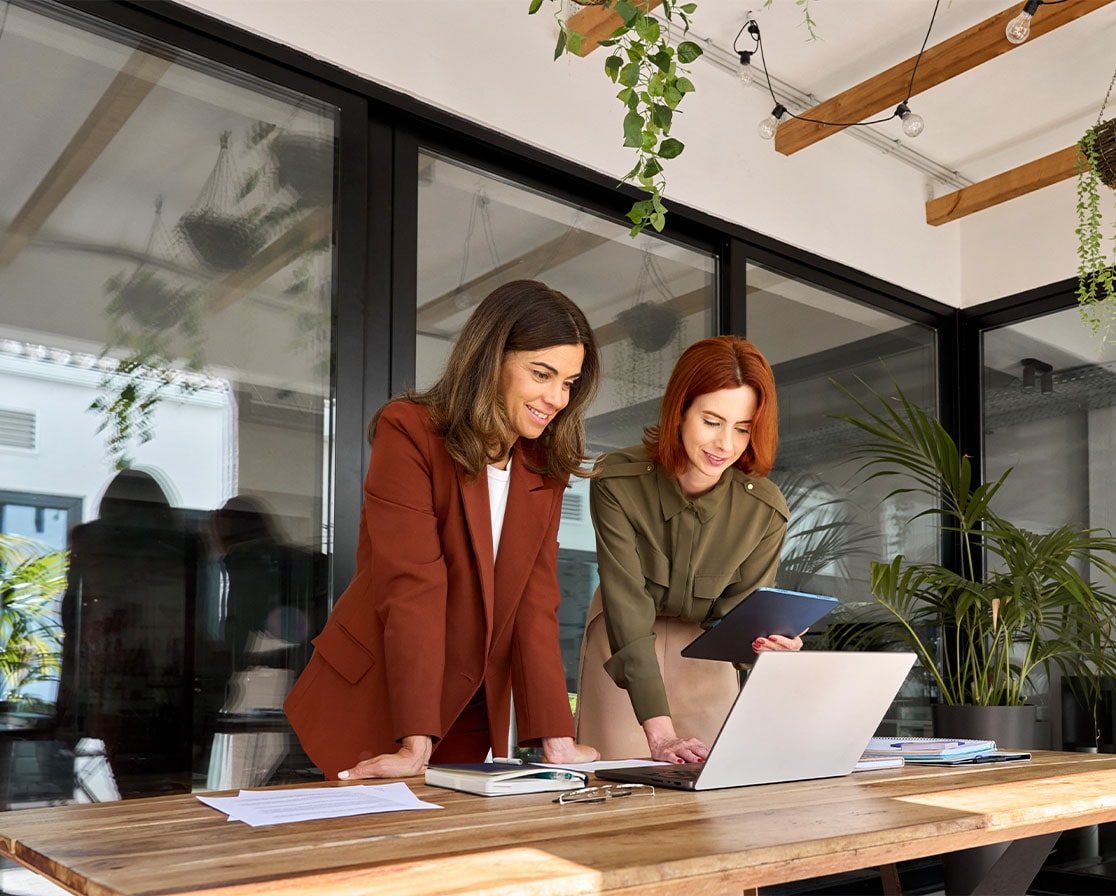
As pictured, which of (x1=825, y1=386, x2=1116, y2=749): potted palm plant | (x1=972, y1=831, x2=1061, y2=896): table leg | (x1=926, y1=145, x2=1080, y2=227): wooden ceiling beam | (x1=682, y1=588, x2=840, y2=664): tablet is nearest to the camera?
(x1=972, y1=831, x2=1061, y2=896): table leg

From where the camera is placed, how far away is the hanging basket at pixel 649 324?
350 centimetres

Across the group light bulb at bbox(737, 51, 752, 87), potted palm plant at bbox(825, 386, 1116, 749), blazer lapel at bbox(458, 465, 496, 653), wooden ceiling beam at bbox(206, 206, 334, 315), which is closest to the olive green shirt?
blazer lapel at bbox(458, 465, 496, 653)

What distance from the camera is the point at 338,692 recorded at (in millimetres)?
1808

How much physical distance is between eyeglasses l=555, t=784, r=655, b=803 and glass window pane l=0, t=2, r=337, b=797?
126 cm

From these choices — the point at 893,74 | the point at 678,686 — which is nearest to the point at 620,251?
the point at 893,74

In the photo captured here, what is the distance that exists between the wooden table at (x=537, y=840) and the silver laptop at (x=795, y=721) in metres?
0.04

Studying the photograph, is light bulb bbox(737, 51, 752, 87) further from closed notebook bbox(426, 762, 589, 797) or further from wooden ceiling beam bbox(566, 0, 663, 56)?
closed notebook bbox(426, 762, 589, 797)

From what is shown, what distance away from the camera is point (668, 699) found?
2260 millimetres

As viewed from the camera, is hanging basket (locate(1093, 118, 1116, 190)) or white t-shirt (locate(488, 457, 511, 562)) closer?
white t-shirt (locate(488, 457, 511, 562))

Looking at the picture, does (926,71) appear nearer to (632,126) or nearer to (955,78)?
(955,78)

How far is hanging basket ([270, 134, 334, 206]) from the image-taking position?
2.71 metres

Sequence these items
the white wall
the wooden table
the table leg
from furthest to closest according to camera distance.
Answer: the white wall → the table leg → the wooden table

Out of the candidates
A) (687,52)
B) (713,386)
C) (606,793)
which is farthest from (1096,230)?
(606,793)

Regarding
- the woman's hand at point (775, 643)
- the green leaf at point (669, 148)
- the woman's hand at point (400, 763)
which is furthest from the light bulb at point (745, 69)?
the woman's hand at point (400, 763)
